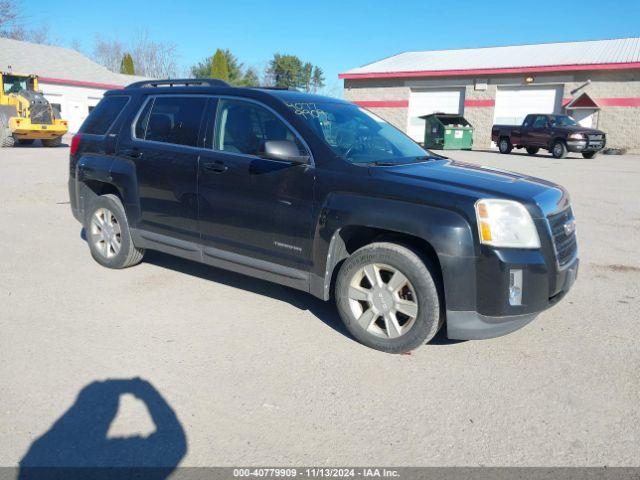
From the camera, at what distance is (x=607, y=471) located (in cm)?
267

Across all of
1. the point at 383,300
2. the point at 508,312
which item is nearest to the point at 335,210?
the point at 383,300

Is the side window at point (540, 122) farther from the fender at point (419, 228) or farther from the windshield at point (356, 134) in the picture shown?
the fender at point (419, 228)

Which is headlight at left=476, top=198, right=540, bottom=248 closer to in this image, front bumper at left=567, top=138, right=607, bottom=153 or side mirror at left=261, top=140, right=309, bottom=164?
side mirror at left=261, top=140, right=309, bottom=164

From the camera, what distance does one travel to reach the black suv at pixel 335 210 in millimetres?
3600

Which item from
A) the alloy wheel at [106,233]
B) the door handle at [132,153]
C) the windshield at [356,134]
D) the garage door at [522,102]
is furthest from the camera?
the garage door at [522,102]

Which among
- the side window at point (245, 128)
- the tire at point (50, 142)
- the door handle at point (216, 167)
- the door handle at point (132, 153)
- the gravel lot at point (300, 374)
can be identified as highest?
the side window at point (245, 128)

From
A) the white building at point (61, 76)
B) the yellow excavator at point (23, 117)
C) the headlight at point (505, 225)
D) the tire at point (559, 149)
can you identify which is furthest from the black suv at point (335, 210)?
the white building at point (61, 76)

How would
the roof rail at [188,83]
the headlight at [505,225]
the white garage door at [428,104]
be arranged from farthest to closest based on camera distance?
the white garage door at [428,104] < the roof rail at [188,83] < the headlight at [505,225]

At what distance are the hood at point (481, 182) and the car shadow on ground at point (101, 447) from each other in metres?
2.16

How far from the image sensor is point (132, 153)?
5.46 metres

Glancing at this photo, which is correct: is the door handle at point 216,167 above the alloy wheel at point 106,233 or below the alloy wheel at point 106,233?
above

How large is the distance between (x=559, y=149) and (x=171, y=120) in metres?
22.1

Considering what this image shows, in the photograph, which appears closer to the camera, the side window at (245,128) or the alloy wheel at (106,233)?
the side window at (245,128)

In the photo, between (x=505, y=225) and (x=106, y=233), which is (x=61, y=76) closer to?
(x=106, y=233)
